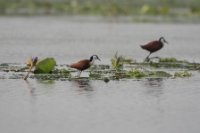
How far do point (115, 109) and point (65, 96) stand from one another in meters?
1.43

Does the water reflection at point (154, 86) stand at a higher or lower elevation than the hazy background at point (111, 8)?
lower

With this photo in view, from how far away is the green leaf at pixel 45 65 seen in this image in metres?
15.2

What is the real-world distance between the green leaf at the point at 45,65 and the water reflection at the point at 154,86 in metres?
1.94

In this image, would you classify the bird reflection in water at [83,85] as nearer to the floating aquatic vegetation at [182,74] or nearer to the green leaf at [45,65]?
the green leaf at [45,65]

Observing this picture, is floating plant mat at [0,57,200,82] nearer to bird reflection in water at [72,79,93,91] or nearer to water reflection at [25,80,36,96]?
bird reflection in water at [72,79,93,91]

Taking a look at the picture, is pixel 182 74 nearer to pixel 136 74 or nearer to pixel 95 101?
pixel 136 74

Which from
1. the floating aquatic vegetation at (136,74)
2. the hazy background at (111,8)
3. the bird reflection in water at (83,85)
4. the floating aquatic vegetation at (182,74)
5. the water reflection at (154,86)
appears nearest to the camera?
the water reflection at (154,86)

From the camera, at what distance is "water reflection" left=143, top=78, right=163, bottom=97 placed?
13.5 metres

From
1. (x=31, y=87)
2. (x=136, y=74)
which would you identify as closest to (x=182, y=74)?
(x=136, y=74)

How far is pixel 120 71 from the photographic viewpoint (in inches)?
634

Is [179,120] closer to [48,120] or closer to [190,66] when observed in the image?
[48,120]

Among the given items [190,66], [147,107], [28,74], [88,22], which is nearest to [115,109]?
[147,107]

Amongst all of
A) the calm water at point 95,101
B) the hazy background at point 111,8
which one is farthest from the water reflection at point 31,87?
the hazy background at point 111,8

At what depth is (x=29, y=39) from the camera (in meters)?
25.5
